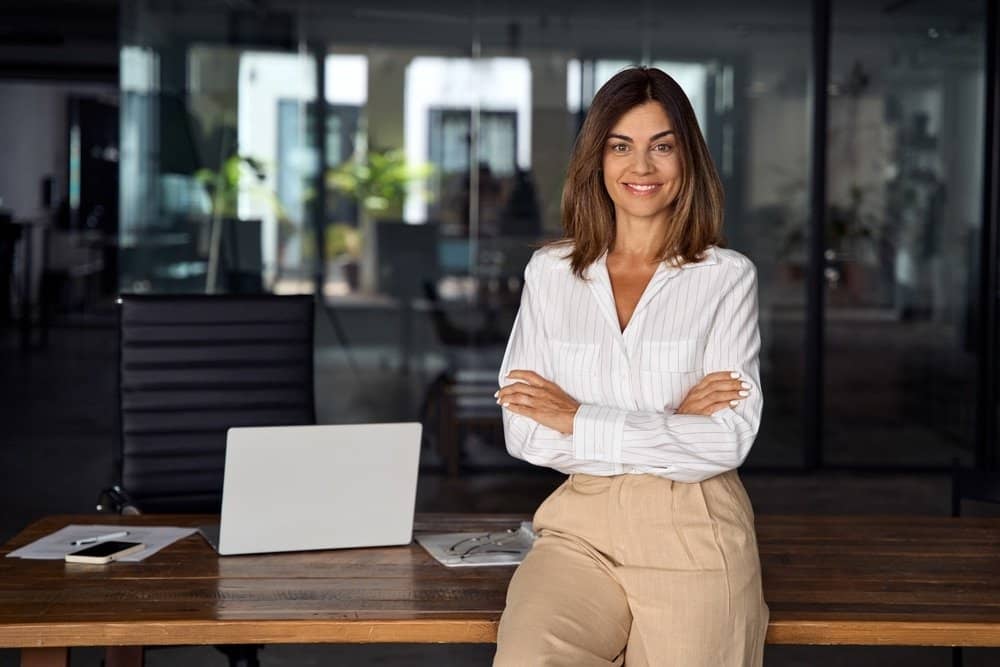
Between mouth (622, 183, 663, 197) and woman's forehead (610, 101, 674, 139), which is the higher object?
woman's forehead (610, 101, 674, 139)

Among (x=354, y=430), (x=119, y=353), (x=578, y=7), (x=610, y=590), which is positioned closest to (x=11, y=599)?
(x=354, y=430)

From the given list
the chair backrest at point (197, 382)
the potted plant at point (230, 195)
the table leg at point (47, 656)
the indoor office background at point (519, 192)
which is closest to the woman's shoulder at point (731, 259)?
the table leg at point (47, 656)

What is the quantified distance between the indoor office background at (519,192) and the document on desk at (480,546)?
3841 mm

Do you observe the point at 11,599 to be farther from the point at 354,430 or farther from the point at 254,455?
the point at 354,430

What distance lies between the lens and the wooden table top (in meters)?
2.17

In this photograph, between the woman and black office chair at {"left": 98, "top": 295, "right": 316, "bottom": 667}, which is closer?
the woman

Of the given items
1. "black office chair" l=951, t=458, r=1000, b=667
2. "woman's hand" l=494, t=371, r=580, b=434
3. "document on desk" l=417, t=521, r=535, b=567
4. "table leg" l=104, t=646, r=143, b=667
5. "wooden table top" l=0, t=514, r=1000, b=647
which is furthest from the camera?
"black office chair" l=951, t=458, r=1000, b=667

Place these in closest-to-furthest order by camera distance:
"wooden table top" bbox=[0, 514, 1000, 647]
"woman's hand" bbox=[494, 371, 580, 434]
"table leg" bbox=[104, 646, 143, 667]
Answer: "wooden table top" bbox=[0, 514, 1000, 647] < "woman's hand" bbox=[494, 371, 580, 434] < "table leg" bbox=[104, 646, 143, 667]

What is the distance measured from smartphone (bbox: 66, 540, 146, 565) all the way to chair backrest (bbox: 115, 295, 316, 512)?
119 centimetres

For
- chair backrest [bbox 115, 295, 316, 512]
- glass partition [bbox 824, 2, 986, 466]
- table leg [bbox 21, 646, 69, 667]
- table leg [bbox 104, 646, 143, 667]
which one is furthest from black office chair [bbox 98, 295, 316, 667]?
glass partition [bbox 824, 2, 986, 466]

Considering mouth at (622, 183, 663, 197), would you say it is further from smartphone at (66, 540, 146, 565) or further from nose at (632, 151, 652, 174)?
smartphone at (66, 540, 146, 565)

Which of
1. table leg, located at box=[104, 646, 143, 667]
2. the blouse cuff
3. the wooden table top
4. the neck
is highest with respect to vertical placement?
the neck

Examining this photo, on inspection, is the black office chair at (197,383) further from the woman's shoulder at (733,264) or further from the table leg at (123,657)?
the woman's shoulder at (733,264)

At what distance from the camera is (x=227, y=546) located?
2572 millimetres
